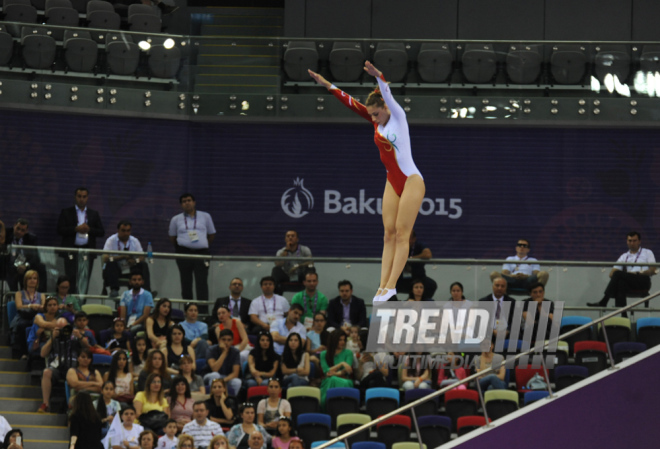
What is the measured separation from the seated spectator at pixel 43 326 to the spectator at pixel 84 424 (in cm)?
179

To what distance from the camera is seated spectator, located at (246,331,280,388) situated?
13.4 metres

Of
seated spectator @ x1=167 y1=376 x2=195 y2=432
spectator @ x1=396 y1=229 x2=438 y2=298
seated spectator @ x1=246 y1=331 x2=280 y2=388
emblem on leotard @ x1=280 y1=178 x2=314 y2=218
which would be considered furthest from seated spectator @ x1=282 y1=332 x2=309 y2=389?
emblem on leotard @ x1=280 y1=178 x2=314 y2=218

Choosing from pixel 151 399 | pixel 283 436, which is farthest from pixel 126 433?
pixel 283 436

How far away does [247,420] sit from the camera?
40.6 ft

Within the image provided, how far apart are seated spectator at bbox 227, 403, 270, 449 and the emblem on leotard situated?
600cm

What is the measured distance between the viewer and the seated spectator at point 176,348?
13.3 meters

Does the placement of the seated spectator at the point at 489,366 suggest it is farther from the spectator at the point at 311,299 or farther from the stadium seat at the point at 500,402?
the spectator at the point at 311,299

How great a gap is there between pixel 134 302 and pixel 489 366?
469 cm

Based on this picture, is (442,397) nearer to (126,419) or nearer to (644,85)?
(126,419)

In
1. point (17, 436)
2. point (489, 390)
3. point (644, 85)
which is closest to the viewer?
point (17, 436)

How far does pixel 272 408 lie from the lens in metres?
12.8

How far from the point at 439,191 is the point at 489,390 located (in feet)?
18.7

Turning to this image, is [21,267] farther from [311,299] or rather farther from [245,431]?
[245,431]

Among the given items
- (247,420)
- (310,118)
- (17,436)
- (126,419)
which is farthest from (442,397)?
(310,118)
